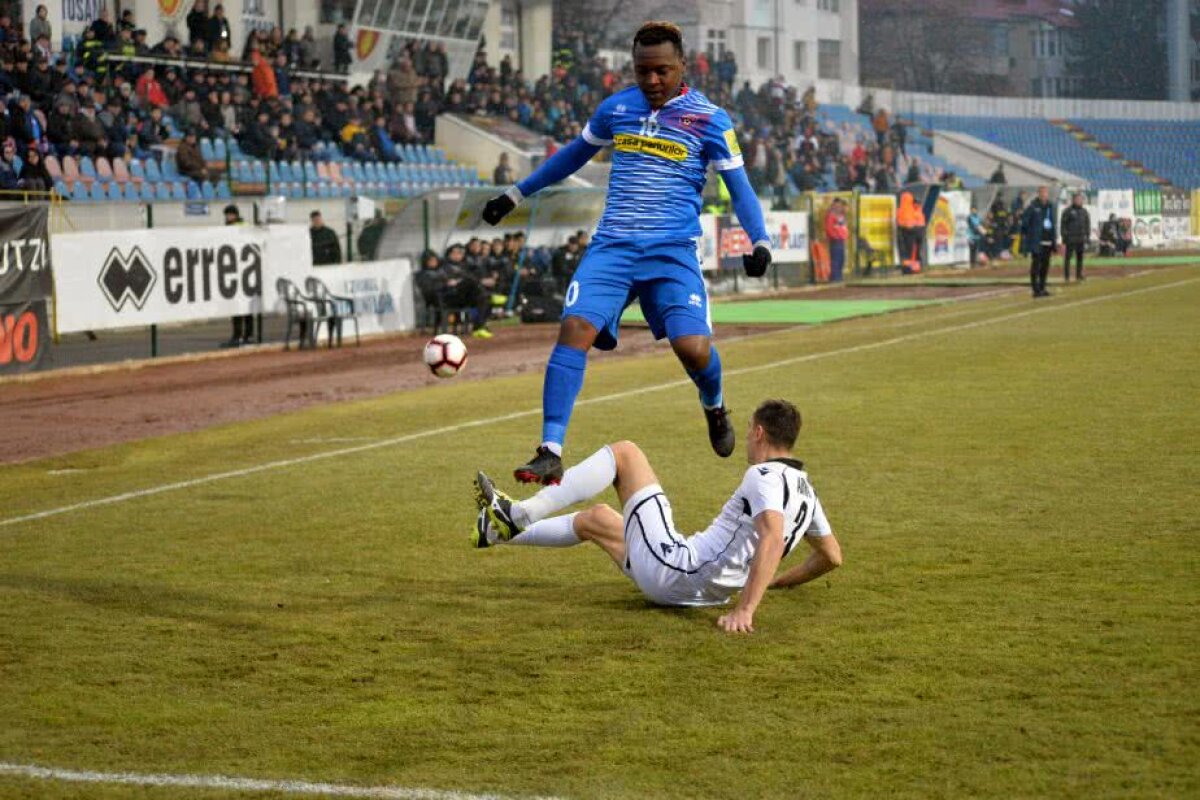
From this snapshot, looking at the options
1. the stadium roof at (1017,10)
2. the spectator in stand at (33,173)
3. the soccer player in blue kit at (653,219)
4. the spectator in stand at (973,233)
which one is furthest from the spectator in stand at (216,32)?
the stadium roof at (1017,10)

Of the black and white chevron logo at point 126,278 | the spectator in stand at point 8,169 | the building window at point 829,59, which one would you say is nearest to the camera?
the black and white chevron logo at point 126,278

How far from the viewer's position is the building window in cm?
8069

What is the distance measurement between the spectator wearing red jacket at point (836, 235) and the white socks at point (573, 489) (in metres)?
33.9

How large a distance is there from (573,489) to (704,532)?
643 mm

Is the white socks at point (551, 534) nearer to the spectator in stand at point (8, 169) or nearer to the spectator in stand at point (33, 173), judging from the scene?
the spectator in stand at point (8, 169)

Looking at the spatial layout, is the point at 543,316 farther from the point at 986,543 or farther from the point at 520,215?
the point at 986,543

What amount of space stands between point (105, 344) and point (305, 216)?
26.1ft

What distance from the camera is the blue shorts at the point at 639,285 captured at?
27.5ft

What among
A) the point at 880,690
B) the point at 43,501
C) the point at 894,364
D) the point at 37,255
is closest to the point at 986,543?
the point at 880,690

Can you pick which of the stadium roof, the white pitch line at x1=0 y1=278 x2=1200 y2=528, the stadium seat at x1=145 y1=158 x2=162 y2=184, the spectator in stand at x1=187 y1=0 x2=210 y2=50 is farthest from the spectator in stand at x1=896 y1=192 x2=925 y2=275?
the stadium roof

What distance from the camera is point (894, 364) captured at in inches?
784

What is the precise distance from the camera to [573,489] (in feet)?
25.5

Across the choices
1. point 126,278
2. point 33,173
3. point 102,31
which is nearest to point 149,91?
point 102,31

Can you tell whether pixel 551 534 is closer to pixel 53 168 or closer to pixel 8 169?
pixel 8 169
